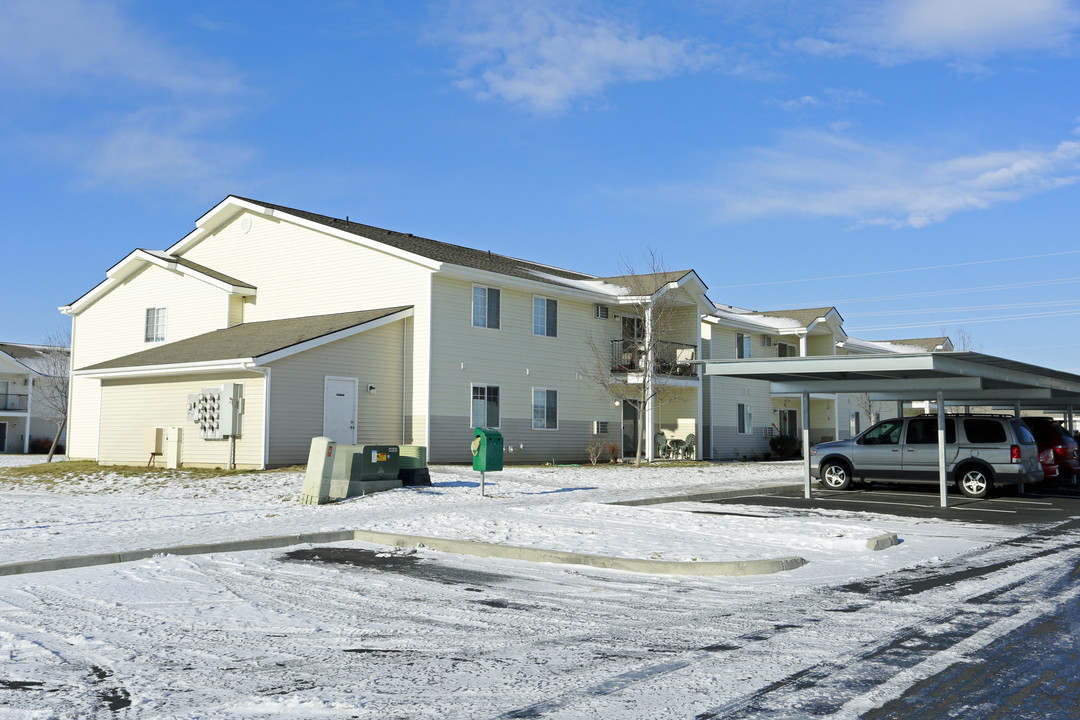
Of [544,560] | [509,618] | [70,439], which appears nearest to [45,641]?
[509,618]

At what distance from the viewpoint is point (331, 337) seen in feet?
83.4

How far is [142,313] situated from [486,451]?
2124cm

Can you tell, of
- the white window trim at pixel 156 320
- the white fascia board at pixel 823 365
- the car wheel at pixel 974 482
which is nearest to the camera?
the white fascia board at pixel 823 365

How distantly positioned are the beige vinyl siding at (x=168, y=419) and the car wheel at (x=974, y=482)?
17.2m

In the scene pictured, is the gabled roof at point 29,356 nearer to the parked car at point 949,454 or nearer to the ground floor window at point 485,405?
the ground floor window at point 485,405

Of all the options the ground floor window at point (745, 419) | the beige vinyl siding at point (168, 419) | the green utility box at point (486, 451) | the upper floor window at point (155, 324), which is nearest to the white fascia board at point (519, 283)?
the beige vinyl siding at point (168, 419)

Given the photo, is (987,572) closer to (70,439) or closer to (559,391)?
(559,391)

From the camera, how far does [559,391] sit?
31.6 metres

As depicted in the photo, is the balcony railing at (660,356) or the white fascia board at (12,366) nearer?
the balcony railing at (660,356)

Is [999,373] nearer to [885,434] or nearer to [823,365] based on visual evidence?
[885,434]

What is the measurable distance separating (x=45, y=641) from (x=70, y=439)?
32.0 metres

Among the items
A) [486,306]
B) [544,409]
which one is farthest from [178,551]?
[544,409]

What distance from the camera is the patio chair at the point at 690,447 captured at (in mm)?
36156

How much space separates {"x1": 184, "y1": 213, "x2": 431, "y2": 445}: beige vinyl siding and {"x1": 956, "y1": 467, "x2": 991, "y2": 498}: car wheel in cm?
1452
